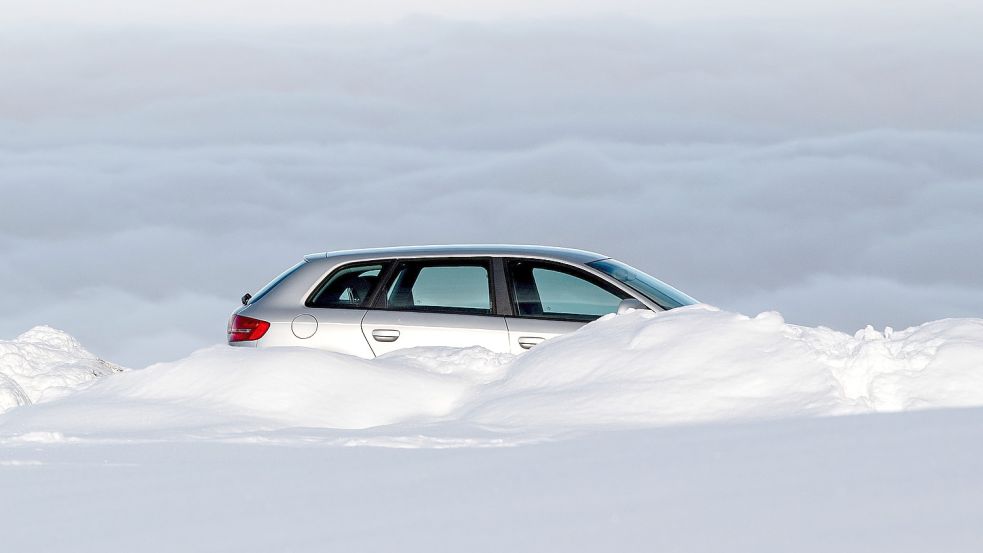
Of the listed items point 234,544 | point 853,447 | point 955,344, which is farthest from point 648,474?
point 955,344

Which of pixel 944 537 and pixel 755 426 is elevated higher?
pixel 755 426

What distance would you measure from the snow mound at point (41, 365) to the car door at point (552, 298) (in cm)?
844

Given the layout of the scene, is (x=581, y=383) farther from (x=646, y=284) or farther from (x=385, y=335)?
(x=646, y=284)

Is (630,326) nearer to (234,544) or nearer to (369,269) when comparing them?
(369,269)

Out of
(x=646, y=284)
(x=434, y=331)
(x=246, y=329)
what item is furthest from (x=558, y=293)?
(x=246, y=329)

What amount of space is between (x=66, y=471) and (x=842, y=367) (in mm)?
4301

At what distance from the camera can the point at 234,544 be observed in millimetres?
4477

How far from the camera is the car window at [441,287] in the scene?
8609 mm

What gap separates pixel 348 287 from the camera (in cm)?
878

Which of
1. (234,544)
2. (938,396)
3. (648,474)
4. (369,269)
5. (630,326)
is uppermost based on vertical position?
(369,269)

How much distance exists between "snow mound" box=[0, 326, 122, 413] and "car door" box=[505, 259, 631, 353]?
8443 millimetres

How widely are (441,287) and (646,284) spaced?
1.56 metres

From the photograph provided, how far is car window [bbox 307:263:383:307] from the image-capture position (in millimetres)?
8695

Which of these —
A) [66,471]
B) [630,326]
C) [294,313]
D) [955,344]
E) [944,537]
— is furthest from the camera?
[294,313]
